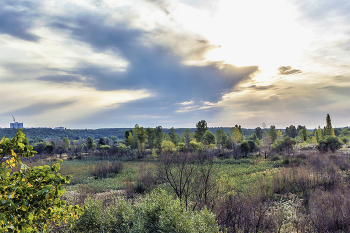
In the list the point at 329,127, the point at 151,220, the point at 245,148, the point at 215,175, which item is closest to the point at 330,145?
the point at 245,148

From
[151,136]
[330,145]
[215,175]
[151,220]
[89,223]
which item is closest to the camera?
[151,220]

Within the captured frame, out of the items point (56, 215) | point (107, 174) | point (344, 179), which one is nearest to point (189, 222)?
point (56, 215)

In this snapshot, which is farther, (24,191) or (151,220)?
(151,220)

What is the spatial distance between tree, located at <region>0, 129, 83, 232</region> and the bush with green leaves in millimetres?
3245

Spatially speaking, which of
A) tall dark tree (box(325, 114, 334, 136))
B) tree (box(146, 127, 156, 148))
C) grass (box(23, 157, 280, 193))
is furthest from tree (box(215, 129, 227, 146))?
grass (box(23, 157, 280, 193))

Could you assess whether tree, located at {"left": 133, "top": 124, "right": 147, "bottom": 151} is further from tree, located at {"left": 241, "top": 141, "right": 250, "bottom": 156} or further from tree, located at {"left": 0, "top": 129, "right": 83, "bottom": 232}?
tree, located at {"left": 0, "top": 129, "right": 83, "bottom": 232}

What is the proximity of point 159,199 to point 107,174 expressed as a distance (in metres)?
22.6

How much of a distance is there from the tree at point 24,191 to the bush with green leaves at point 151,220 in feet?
10.6

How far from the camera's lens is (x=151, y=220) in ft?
19.3

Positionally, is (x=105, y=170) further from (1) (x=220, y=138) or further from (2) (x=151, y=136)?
(1) (x=220, y=138)

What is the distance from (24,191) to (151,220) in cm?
424

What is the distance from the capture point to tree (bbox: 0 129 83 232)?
236cm

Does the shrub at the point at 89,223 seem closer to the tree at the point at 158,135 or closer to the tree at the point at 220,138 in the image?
the tree at the point at 158,135

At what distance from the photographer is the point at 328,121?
5834 centimetres
